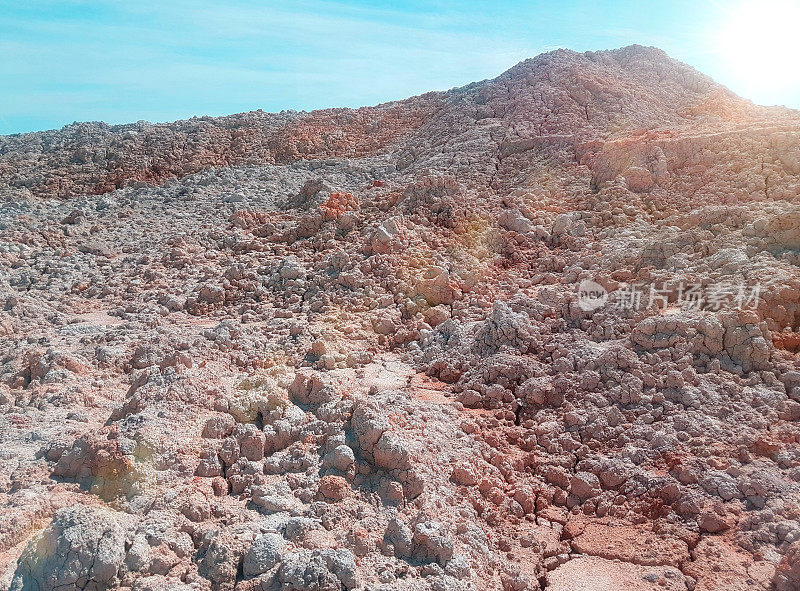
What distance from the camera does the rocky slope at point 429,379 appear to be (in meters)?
3.54

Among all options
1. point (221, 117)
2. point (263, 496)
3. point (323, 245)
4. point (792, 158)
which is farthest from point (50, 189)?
point (792, 158)

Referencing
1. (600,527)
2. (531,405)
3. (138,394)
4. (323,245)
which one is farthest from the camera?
(323,245)

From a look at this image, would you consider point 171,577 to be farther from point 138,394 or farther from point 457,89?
point 457,89

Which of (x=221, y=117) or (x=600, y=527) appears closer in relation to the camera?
(x=600, y=527)

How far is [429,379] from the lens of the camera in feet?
19.5

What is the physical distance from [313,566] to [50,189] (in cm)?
1182

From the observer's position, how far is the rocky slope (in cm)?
354

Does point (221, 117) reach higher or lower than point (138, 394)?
higher

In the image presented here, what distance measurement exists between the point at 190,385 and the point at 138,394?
0.39 m

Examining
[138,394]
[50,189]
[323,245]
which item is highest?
[50,189]

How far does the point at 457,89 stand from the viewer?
Answer: 1498 cm

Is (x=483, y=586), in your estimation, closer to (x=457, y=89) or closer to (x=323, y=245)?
(x=323, y=245)

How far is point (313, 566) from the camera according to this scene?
3.13m

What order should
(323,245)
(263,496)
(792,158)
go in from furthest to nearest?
(323,245) → (792,158) → (263,496)
